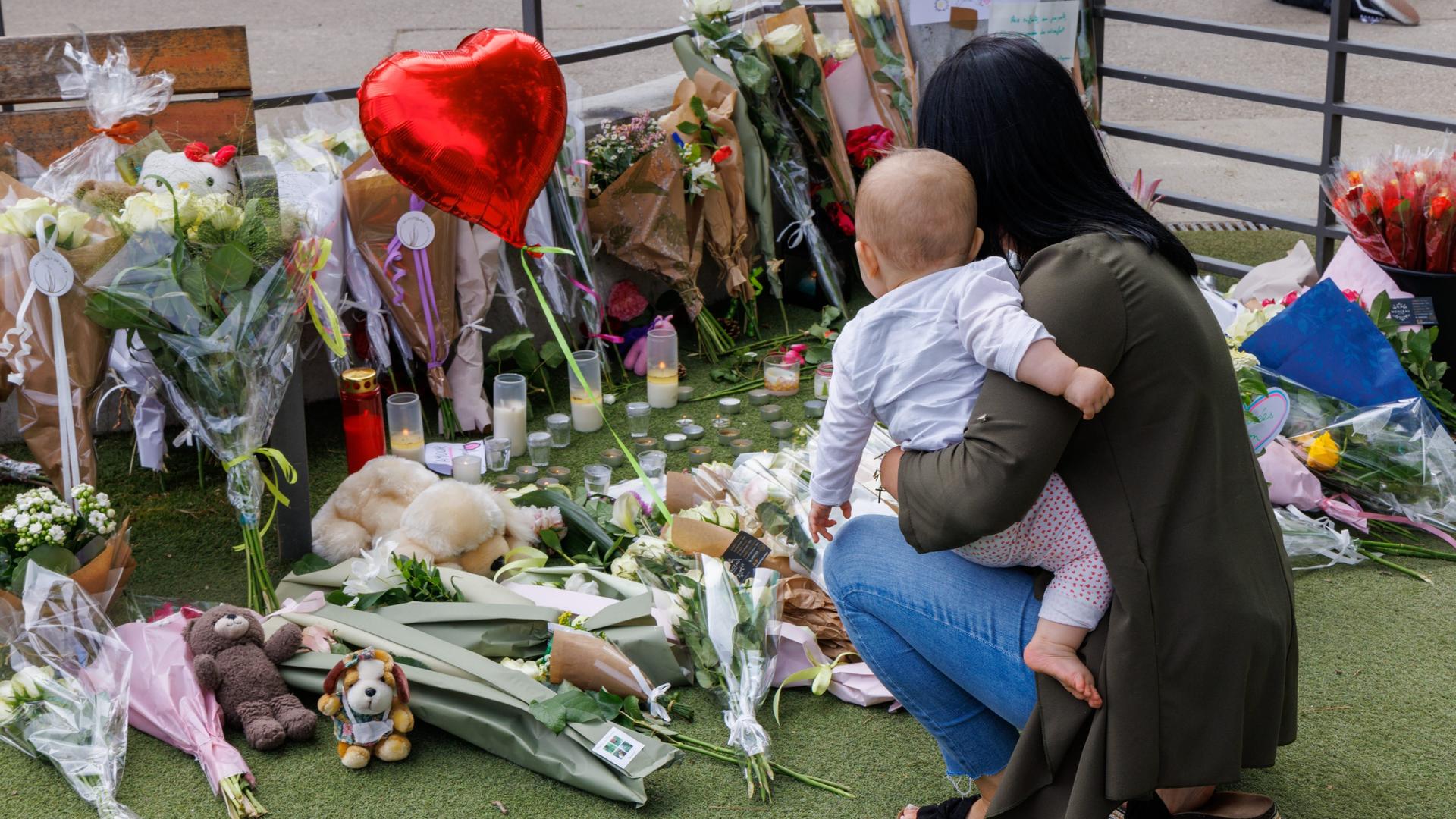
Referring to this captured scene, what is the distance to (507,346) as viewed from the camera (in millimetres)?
4102

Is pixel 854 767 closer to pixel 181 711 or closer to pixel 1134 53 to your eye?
pixel 181 711

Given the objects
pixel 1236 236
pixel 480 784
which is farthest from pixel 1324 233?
pixel 480 784

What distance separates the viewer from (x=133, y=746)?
2580 mm

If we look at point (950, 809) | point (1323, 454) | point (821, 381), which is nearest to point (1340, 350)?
point (1323, 454)

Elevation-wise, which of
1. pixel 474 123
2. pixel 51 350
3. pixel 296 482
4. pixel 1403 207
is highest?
pixel 474 123

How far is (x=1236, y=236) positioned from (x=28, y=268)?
4656 millimetres

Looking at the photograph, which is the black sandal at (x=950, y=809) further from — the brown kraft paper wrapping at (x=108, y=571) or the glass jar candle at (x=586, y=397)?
the glass jar candle at (x=586, y=397)

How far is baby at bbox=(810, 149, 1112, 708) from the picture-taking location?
184 cm

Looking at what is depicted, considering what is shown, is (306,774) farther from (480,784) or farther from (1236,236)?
(1236,236)

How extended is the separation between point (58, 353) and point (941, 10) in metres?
3.08

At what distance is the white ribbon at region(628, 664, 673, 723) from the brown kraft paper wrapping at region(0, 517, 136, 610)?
3.78 feet

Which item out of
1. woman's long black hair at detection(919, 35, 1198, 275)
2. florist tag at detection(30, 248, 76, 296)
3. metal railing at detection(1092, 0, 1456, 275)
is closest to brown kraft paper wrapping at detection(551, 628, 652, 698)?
woman's long black hair at detection(919, 35, 1198, 275)

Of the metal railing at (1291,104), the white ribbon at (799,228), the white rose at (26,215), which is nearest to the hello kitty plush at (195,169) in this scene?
the white rose at (26,215)

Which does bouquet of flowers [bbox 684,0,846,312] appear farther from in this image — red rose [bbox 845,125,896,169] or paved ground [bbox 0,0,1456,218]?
paved ground [bbox 0,0,1456,218]
